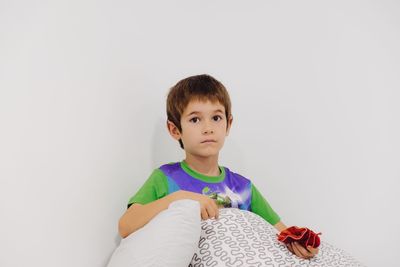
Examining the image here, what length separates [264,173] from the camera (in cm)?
147

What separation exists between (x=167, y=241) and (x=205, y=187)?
1.35 feet

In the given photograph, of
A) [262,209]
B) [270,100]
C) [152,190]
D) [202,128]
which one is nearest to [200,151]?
[202,128]

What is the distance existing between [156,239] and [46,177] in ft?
A: 1.07

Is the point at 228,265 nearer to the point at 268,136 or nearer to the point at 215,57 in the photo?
the point at 268,136

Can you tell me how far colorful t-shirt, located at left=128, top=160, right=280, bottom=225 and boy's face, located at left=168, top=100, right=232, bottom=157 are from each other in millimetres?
74

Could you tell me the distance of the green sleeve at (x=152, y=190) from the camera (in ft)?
3.40

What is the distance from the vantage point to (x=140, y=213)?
946 millimetres

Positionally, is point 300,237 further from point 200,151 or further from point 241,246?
point 200,151

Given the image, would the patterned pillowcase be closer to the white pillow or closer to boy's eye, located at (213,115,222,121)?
the white pillow

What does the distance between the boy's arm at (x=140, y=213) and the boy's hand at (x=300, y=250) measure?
10.7 inches

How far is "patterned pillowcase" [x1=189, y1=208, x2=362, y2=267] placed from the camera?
0.79 m

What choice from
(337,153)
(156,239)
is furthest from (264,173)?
(156,239)

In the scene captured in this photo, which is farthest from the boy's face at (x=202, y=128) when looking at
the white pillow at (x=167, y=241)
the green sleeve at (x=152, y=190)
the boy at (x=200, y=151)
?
the white pillow at (x=167, y=241)

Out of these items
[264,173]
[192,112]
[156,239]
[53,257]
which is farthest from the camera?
[264,173]
